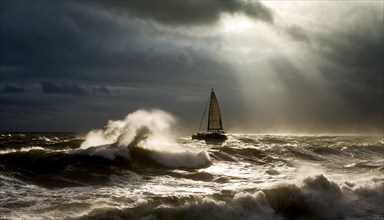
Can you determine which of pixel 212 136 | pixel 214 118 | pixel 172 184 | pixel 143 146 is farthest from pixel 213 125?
pixel 172 184

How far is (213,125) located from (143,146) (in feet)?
152

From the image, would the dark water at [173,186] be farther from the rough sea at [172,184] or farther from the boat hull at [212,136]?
the boat hull at [212,136]

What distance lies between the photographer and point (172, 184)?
19.5 m

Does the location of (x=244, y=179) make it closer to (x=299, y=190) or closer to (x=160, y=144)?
(x=299, y=190)

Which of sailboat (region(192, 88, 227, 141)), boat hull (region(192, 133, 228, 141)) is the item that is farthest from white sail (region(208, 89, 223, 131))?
boat hull (region(192, 133, 228, 141))

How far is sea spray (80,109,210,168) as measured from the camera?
25.8m

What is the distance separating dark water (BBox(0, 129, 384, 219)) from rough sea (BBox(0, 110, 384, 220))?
0.13 ft

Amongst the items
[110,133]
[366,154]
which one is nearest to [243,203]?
[110,133]

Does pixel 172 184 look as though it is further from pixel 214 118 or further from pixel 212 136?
pixel 214 118

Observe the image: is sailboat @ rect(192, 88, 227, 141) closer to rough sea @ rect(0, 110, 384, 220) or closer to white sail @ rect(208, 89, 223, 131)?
white sail @ rect(208, 89, 223, 131)

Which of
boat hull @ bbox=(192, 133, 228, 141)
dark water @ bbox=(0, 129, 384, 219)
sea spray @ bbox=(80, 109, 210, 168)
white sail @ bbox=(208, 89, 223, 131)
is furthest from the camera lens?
white sail @ bbox=(208, 89, 223, 131)

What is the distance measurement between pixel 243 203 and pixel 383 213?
20.0ft

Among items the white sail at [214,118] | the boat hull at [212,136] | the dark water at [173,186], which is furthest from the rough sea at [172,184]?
the white sail at [214,118]

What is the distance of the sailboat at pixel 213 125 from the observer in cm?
7069
